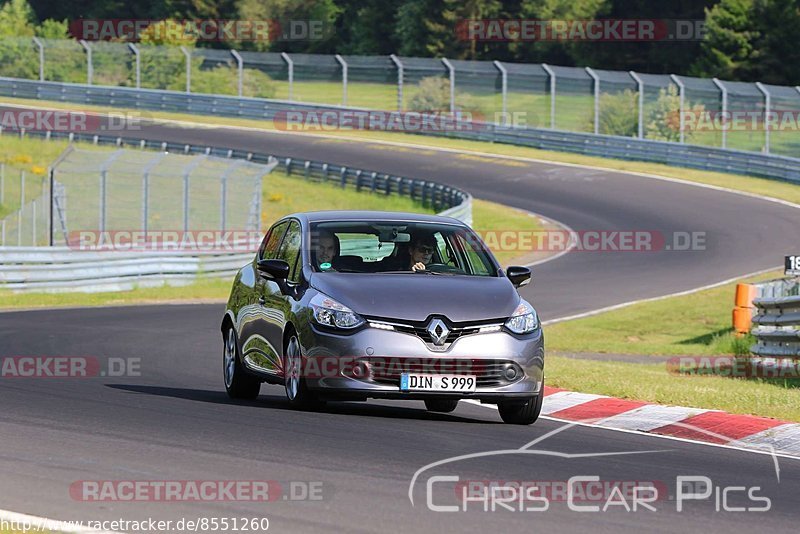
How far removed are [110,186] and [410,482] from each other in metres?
34.7

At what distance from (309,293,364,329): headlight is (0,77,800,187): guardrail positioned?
1486 inches

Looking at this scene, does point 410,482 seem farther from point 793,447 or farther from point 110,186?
point 110,186

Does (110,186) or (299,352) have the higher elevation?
(299,352)

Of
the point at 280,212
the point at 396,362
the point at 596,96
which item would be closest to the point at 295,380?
the point at 396,362

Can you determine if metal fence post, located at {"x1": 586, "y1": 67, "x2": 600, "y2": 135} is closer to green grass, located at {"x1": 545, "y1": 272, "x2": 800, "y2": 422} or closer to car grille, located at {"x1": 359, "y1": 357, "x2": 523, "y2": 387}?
green grass, located at {"x1": 545, "y1": 272, "x2": 800, "y2": 422}

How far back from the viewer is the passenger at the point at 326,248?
11.4 metres

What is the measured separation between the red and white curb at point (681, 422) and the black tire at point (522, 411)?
55cm

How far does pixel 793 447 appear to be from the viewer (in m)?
9.92

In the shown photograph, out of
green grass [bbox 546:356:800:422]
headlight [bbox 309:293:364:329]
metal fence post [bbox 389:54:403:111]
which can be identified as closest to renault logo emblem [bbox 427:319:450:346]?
headlight [bbox 309:293:364:329]

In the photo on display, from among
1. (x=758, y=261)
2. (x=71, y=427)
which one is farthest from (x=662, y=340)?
(x=71, y=427)

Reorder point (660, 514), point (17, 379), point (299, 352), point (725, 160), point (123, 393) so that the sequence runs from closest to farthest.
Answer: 1. point (660, 514)
2. point (299, 352)
3. point (123, 393)
4. point (17, 379)
5. point (725, 160)

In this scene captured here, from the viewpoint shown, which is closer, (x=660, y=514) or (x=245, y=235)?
(x=660, y=514)

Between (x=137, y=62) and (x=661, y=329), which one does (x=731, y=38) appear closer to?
(x=137, y=62)

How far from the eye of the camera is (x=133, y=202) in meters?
35.8
